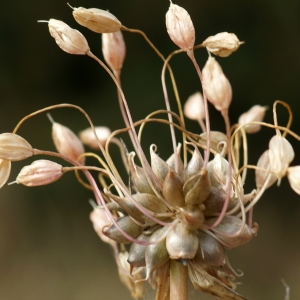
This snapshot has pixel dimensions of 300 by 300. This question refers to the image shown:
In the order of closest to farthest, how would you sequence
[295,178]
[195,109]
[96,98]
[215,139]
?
1. [295,178]
2. [215,139]
3. [195,109]
4. [96,98]

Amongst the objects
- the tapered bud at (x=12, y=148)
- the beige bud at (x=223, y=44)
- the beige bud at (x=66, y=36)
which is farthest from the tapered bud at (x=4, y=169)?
the beige bud at (x=223, y=44)

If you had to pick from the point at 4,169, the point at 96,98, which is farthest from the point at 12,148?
the point at 96,98

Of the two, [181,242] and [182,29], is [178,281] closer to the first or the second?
[181,242]

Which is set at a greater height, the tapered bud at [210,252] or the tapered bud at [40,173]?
the tapered bud at [40,173]

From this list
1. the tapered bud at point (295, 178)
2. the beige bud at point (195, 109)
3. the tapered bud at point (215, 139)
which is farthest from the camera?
the beige bud at point (195, 109)

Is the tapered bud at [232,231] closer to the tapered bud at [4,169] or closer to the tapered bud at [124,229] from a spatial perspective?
the tapered bud at [124,229]

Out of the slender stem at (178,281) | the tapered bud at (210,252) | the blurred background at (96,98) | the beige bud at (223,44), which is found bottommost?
the blurred background at (96,98)

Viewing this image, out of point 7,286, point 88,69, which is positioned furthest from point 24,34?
point 7,286
